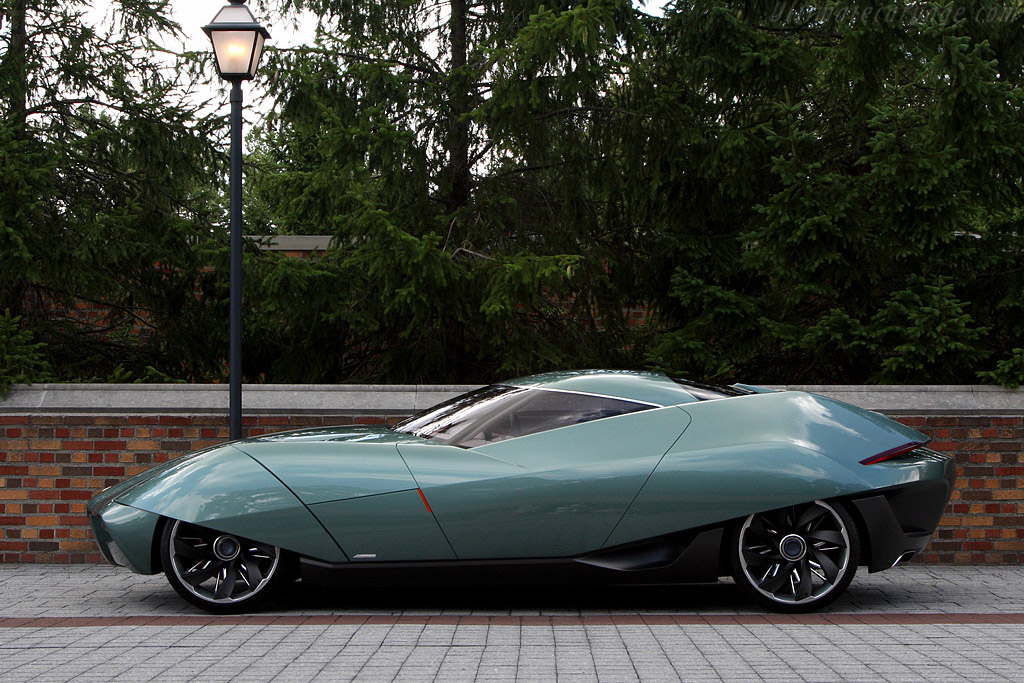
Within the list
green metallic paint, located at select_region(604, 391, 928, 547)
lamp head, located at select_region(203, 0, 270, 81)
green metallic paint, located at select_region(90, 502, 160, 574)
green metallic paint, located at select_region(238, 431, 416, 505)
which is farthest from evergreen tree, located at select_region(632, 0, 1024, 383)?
green metallic paint, located at select_region(90, 502, 160, 574)

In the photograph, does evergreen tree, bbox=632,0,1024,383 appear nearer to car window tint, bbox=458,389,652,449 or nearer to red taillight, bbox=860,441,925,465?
red taillight, bbox=860,441,925,465

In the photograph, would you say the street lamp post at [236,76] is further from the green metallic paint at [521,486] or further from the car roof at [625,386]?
→ the car roof at [625,386]

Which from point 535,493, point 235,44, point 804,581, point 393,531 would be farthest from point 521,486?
point 235,44

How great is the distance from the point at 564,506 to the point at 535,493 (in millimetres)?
170

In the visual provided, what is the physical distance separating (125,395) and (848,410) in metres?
5.23

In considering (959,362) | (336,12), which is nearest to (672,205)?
(959,362)

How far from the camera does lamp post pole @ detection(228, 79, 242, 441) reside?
7262mm

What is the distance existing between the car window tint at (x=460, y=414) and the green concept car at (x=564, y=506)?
0.17 metres

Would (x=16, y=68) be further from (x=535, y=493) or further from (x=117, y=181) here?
(x=535, y=493)

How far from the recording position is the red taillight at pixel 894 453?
18.6ft

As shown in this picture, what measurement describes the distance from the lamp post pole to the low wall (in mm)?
538

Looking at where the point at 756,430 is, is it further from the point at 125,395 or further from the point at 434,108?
the point at 434,108

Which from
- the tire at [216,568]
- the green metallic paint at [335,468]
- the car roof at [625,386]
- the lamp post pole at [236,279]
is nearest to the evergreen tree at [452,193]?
the lamp post pole at [236,279]

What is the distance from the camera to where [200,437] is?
306 inches
